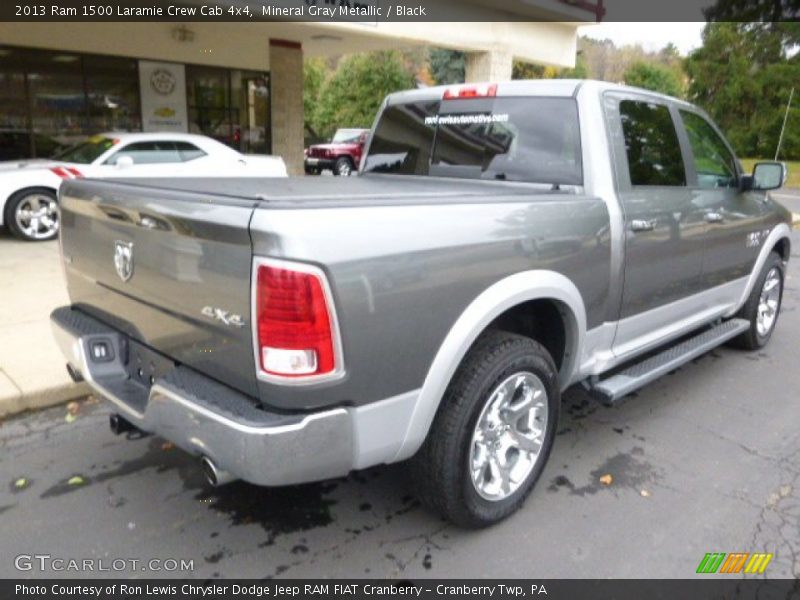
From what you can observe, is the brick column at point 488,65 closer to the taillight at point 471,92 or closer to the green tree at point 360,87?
the taillight at point 471,92

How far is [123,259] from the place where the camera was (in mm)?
2623

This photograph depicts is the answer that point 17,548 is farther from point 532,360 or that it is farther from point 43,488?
point 532,360

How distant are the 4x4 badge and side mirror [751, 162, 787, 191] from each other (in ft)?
13.5

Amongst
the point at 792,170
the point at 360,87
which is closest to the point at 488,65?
the point at 360,87

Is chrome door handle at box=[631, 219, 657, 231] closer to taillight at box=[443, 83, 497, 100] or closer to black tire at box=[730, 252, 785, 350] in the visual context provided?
taillight at box=[443, 83, 497, 100]

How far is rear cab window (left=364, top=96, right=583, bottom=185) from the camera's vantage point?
3375mm

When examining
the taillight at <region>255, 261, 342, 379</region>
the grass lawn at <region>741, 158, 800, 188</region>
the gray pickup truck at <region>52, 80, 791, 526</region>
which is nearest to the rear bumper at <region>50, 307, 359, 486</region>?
the gray pickup truck at <region>52, 80, 791, 526</region>

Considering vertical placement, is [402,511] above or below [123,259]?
below

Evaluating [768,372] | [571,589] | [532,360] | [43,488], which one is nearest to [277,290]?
[532,360]

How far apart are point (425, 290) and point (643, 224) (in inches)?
65.5

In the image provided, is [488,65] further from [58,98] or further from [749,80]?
[749,80]

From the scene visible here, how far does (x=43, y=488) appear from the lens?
3.11 m

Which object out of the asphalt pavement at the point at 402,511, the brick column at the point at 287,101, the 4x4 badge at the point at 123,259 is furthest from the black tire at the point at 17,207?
the brick column at the point at 287,101

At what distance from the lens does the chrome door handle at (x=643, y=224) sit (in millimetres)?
3299
